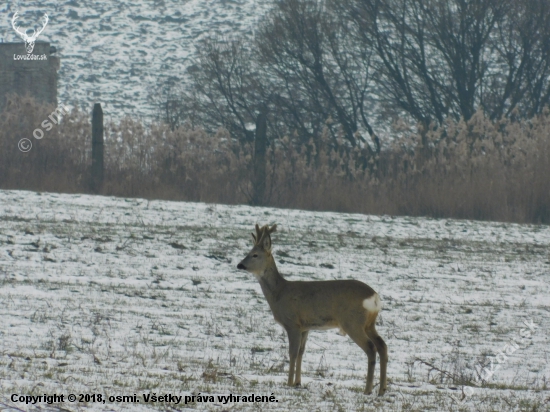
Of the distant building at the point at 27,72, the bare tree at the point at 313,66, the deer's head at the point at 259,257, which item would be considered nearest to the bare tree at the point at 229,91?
the bare tree at the point at 313,66

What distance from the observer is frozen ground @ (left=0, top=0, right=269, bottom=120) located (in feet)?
184

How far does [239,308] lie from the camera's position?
9.55m

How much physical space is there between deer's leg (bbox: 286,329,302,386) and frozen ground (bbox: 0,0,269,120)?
46.2 meters

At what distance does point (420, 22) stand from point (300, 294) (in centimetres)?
2353

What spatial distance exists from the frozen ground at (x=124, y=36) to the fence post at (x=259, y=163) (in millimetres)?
33747

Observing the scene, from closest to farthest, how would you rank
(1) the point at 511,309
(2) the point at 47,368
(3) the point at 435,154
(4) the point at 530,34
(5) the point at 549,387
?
(2) the point at 47,368, (5) the point at 549,387, (1) the point at 511,309, (3) the point at 435,154, (4) the point at 530,34

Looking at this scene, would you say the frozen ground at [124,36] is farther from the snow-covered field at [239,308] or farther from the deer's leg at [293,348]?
the deer's leg at [293,348]

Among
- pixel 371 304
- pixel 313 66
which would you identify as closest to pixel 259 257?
pixel 371 304

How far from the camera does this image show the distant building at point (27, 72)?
35031mm

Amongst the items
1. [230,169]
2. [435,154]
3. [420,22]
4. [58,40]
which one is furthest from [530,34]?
[58,40]

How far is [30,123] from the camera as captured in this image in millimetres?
20297

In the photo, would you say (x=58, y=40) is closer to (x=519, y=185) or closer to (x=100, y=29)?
(x=100, y=29)

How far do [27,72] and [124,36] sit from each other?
31.6 meters

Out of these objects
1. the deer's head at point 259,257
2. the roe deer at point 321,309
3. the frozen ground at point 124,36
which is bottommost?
the roe deer at point 321,309
